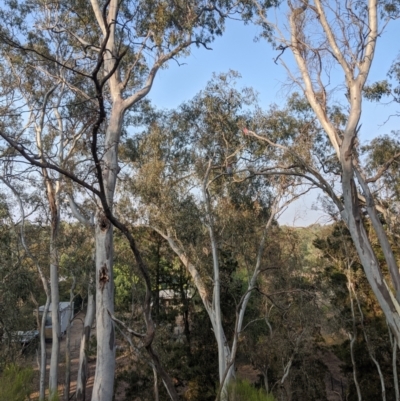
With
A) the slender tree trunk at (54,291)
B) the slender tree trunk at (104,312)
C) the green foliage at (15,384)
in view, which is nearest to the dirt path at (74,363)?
the slender tree trunk at (54,291)

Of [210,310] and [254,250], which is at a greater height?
[254,250]

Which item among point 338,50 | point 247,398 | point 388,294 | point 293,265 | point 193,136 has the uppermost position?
point 193,136

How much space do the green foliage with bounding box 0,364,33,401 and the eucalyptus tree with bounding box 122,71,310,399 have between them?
4958mm

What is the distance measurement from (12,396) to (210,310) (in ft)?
17.5

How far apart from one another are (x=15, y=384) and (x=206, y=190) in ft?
19.5

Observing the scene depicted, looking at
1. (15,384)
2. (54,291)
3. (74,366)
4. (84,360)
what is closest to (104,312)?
(15,384)

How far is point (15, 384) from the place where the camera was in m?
4.93

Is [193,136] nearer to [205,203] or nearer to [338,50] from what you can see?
[205,203]

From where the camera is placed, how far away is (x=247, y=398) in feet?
12.5

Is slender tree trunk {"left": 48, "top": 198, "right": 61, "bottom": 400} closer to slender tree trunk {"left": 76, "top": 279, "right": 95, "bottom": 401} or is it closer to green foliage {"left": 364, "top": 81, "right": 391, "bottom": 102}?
slender tree trunk {"left": 76, "top": 279, "right": 95, "bottom": 401}

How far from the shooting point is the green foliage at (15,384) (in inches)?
188

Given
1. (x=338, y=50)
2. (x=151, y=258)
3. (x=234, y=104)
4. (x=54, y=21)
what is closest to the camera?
(x=338, y=50)

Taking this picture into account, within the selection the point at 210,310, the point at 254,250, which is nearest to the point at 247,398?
the point at 210,310

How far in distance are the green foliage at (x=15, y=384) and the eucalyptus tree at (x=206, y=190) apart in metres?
4.96
